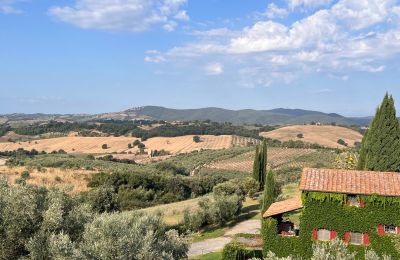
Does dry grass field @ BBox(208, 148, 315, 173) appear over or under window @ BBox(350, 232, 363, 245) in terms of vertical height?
under

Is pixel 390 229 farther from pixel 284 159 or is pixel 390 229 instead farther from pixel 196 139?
pixel 196 139

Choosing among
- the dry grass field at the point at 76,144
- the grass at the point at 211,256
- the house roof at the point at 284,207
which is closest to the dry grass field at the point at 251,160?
the dry grass field at the point at 76,144

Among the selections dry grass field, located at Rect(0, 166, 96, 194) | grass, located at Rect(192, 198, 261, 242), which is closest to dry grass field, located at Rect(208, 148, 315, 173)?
grass, located at Rect(192, 198, 261, 242)

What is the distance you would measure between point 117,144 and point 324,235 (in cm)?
11152

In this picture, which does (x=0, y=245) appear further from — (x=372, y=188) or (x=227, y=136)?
(x=227, y=136)

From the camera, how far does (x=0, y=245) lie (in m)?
16.3

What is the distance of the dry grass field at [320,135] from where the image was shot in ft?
463

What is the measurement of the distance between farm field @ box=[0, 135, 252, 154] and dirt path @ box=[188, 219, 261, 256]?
3300 inches

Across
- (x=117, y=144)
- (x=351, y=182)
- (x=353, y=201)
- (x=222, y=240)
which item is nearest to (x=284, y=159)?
(x=117, y=144)

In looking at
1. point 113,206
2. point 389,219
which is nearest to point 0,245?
point 389,219

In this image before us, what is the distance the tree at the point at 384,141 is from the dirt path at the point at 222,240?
12.6 meters

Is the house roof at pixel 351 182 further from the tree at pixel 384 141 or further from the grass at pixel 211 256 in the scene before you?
the grass at pixel 211 256

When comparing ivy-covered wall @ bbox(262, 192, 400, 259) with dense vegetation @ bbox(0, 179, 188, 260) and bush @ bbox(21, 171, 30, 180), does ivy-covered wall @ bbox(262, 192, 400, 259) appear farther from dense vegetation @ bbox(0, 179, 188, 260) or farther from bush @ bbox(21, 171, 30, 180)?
bush @ bbox(21, 171, 30, 180)

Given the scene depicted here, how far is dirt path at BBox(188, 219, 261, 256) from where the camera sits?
35.4 meters
